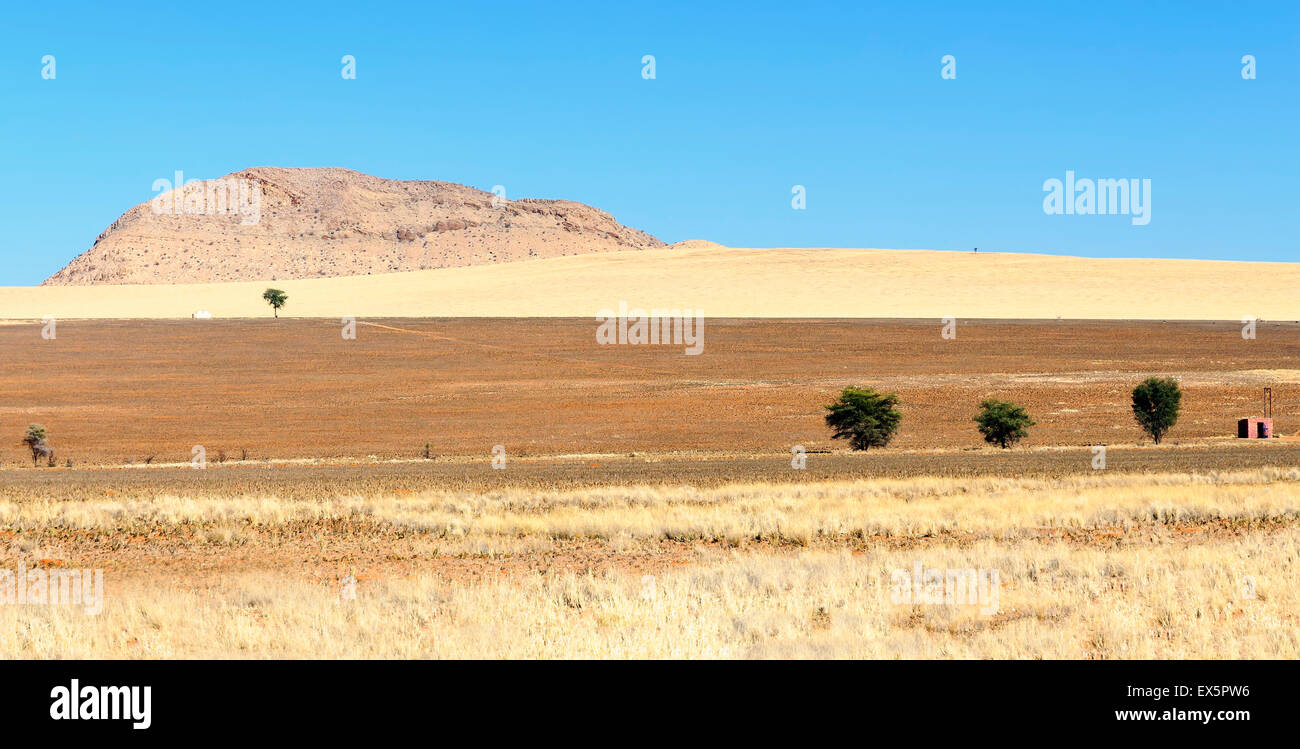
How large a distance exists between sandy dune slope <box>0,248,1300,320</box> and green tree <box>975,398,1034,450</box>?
58.6 m

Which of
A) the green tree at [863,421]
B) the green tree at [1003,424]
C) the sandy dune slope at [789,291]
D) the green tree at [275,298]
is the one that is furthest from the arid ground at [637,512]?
the green tree at [275,298]

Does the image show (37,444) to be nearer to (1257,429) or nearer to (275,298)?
(1257,429)

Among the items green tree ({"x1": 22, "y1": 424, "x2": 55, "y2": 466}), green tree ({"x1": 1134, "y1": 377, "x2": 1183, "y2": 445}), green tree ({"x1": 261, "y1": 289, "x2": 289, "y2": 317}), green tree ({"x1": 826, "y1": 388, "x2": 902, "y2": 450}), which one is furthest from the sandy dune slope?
green tree ({"x1": 22, "y1": 424, "x2": 55, "y2": 466})

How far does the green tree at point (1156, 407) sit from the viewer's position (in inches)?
1875

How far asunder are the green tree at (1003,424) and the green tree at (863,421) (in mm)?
3666

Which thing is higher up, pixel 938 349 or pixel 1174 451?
pixel 938 349

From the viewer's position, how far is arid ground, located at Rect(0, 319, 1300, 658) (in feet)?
38.1

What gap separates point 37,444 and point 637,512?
1246 inches

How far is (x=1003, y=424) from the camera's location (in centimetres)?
4622

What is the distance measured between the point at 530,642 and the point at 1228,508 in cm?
1785

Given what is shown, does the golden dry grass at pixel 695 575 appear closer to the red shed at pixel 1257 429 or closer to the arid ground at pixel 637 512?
the arid ground at pixel 637 512

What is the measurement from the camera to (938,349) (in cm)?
8125
